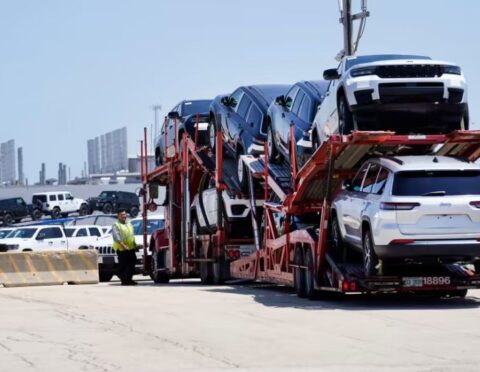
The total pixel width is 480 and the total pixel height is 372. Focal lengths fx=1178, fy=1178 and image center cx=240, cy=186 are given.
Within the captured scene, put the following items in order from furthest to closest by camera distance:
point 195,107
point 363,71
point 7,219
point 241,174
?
point 7,219, point 195,107, point 241,174, point 363,71

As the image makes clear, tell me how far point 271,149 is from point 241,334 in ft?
27.5

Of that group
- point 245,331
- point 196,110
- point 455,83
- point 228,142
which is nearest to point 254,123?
point 228,142

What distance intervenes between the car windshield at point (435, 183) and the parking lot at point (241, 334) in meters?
1.49

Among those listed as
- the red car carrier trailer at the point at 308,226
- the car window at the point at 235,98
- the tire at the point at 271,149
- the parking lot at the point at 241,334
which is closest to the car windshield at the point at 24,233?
the red car carrier trailer at the point at 308,226

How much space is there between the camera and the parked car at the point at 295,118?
18938 millimetres

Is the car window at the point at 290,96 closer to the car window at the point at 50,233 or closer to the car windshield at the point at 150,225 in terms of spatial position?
the car windshield at the point at 150,225

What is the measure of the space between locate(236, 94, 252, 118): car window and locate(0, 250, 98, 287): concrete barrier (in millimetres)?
6426

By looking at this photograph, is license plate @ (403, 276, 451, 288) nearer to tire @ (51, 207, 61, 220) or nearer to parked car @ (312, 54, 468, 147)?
parked car @ (312, 54, 468, 147)

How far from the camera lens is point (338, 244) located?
1656 cm

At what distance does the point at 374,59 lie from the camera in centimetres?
1686

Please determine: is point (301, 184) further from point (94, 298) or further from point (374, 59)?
point (94, 298)

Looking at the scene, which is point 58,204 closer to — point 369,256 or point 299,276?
point 299,276

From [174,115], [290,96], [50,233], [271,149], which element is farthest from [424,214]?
[50,233]

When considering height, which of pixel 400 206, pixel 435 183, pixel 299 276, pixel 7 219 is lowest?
pixel 7 219
